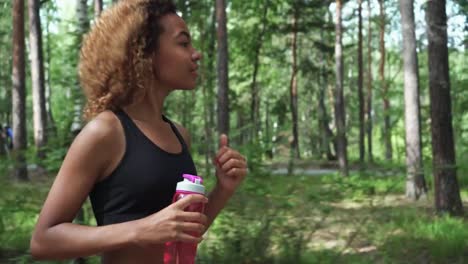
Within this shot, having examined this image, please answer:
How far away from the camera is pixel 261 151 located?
19.5 feet

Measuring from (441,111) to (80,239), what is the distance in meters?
10.8

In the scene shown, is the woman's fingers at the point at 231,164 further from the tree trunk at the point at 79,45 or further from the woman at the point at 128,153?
the tree trunk at the point at 79,45

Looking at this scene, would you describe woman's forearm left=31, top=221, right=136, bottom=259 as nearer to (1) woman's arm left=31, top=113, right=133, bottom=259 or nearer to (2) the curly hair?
(1) woman's arm left=31, top=113, right=133, bottom=259

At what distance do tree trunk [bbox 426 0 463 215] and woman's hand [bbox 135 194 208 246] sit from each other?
414 inches

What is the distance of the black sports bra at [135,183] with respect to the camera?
147 centimetres

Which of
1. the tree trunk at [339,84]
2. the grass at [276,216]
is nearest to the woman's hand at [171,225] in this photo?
the grass at [276,216]

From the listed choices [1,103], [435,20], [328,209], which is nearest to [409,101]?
[435,20]

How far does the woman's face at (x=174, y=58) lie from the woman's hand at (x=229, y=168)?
25 cm

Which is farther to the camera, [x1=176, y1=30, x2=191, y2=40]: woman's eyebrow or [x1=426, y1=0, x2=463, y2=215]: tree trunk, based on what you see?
[x1=426, y1=0, x2=463, y2=215]: tree trunk

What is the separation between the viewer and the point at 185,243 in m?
1.38

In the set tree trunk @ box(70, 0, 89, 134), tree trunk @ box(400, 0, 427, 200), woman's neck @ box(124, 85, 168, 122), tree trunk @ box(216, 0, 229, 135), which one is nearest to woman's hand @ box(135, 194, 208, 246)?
woman's neck @ box(124, 85, 168, 122)

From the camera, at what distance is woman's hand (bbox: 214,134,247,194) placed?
176 cm

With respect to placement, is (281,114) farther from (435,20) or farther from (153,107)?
(153,107)

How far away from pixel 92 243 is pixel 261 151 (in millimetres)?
4631
